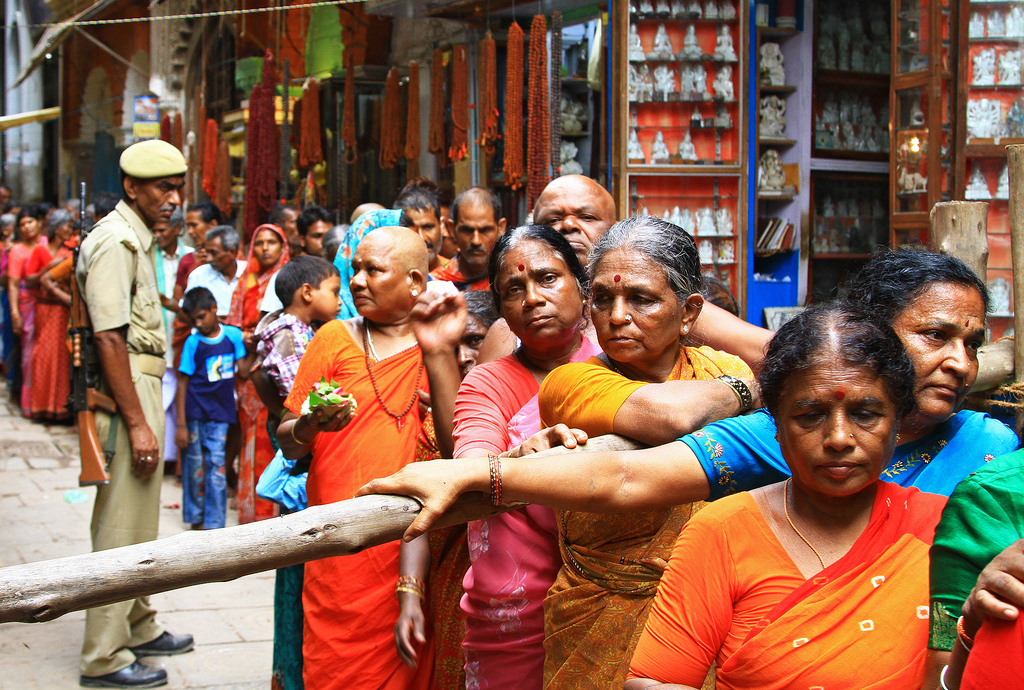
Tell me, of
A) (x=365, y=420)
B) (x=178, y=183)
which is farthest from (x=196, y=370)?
(x=365, y=420)

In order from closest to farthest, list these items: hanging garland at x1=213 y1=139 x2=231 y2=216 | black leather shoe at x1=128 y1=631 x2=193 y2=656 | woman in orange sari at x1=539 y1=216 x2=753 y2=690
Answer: woman in orange sari at x1=539 y1=216 x2=753 y2=690 < black leather shoe at x1=128 y1=631 x2=193 y2=656 < hanging garland at x1=213 y1=139 x2=231 y2=216

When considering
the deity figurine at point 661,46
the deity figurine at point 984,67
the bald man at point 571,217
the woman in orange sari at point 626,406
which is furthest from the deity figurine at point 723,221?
the woman in orange sari at point 626,406

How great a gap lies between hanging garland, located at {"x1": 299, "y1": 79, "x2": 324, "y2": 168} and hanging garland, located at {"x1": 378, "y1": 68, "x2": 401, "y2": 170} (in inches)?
50.1

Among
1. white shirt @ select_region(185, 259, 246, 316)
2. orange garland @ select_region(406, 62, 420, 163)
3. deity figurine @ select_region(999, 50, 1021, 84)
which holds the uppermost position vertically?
orange garland @ select_region(406, 62, 420, 163)

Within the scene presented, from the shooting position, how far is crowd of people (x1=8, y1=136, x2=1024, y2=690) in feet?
4.74

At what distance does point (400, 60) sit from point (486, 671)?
23.4 ft

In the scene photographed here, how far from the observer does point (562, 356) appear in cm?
235

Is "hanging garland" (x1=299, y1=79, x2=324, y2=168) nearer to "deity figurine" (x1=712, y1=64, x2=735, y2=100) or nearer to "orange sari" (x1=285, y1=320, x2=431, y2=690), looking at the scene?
"deity figurine" (x1=712, y1=64, x2=735, y2=100)

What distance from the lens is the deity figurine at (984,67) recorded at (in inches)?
200

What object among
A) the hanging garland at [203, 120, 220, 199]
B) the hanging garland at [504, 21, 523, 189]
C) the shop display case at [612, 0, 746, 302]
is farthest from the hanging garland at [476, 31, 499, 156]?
the hanging garland at [203, 120, 220, 199]

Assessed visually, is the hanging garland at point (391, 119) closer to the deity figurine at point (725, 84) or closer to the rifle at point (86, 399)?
the deity figurine at point (725, 84)

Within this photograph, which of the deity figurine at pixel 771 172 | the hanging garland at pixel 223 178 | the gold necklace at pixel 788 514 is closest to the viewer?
the gold necklace at pixel 788 514

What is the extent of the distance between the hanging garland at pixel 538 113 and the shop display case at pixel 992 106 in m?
2.63

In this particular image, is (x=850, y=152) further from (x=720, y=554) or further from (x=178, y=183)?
(x=720, y=554)
